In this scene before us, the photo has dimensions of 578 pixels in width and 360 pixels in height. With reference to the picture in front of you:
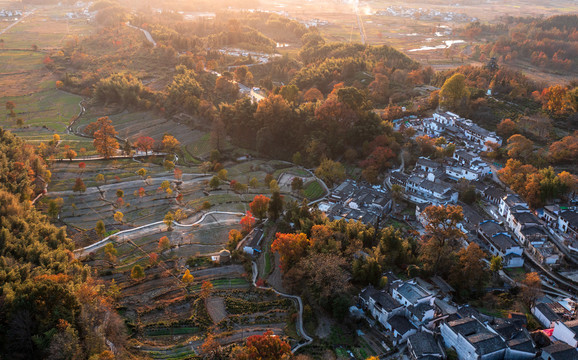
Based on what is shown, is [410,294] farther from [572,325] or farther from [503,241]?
[503,241]

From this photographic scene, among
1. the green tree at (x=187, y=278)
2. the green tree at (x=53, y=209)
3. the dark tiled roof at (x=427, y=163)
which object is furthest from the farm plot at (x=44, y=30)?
the green tree at (x=187, y=278)

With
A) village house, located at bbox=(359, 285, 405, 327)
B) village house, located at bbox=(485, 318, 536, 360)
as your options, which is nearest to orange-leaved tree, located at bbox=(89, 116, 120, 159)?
village house, located at bbox=(359, 285, 405, 327)

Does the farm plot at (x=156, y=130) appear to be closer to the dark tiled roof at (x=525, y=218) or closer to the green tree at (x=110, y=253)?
the green tree at (x=110, y=253)

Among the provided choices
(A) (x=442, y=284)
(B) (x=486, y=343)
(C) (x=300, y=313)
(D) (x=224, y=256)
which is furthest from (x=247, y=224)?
(B) (x=486, y=343)

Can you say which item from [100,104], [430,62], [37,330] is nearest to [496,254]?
[37,330]

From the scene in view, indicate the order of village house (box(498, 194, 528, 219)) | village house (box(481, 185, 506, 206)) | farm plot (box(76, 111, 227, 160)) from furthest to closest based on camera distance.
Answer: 1. farm plot (box(76, 111, 227, 160))
2. village house (box(481, 185, 506, 206))
3. village house (box(498, 194, 528, 219))

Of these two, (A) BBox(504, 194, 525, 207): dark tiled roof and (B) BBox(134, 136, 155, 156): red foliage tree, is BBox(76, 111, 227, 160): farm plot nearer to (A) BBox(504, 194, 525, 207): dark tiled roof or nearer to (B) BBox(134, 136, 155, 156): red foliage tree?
(B) BBox(134, 136, 155, 156): red foliage tree
